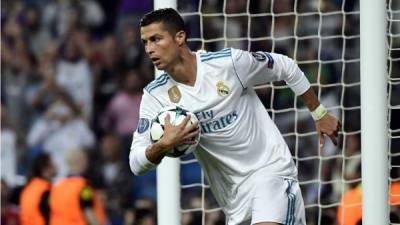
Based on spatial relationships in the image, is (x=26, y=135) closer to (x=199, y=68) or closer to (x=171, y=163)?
(x=171, y=163)

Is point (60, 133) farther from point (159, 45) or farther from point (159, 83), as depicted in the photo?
point (159, 45)

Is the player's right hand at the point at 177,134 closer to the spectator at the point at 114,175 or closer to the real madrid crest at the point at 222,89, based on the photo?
the real madrid crest at the point at 222,89

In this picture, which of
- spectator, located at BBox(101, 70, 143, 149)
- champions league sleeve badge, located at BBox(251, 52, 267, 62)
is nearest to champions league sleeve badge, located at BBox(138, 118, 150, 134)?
champions league sleeve badge, located at BBox(251, 52, 267, 62)

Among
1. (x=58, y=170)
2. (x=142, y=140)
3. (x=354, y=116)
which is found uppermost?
(x=142, y=140)

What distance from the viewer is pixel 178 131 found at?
6.52m

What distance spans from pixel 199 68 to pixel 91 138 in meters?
6.59

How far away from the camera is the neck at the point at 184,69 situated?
22.8 ft

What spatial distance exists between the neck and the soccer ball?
0.26 m

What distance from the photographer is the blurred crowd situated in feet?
36.3

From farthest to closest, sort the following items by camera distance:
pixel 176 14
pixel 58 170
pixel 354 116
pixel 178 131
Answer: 1. pixel 58 170
2. pixel 354 116
3. pixel 176 14
4. pixel 178 131

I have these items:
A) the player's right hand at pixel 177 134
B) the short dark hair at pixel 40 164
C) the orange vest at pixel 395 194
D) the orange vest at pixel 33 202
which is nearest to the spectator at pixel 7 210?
the short dark hair at pixel 40 164

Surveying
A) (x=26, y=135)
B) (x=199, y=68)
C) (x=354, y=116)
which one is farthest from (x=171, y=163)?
(x=26, y=135)

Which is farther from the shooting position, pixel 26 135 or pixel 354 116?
pixel 26 135

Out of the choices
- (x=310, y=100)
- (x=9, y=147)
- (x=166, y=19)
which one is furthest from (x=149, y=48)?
(x=9, y=147)
